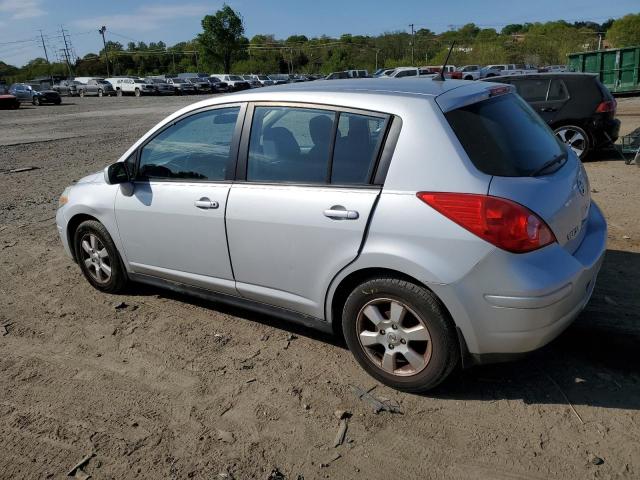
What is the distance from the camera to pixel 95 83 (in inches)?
2292

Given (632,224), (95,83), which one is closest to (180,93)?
(95,83)

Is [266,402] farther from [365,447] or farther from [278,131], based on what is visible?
[278,131]

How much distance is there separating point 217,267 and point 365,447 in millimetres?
1674

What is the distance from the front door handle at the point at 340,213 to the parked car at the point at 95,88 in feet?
197

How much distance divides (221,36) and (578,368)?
80977 mm

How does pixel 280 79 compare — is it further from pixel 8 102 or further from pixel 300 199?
pixel 300 199

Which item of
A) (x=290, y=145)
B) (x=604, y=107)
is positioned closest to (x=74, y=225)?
(x=290, y=145)

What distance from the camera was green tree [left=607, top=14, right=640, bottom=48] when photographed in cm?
5116

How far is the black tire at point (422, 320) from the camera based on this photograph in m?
3.02

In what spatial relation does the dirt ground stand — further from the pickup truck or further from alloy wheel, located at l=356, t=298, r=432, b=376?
the pickup truck

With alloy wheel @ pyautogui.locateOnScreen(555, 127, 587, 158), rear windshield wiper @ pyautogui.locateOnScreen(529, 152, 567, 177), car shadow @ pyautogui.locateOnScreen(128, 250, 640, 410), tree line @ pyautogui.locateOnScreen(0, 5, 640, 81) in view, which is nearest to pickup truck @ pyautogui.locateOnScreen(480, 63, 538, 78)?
tree line @ pyautogui.locateOnScreen(0, 5, 640, 81)

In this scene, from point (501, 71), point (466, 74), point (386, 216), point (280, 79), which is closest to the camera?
point (386, 216)

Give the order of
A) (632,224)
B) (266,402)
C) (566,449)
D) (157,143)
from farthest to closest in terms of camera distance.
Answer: (632,224)
(157,143)
(266,402)
(566,449)

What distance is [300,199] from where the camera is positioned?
3.41 m
